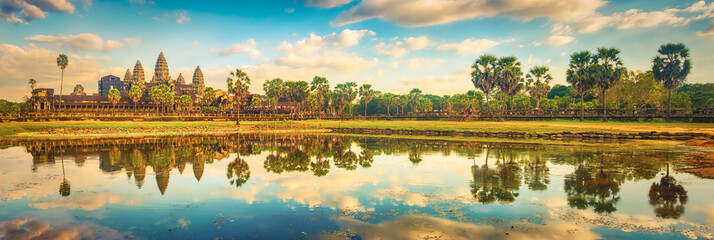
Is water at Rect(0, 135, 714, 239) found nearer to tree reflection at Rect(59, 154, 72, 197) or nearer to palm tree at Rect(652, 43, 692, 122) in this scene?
tree reflection at Rect(59, 154, 72, 197)

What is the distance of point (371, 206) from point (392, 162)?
922cm

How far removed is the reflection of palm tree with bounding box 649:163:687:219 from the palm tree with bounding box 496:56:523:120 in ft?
207

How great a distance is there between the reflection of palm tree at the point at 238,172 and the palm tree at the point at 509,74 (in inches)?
2562

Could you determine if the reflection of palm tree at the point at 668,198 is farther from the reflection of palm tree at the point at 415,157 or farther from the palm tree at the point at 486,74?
the palm tree at the point at 486,74

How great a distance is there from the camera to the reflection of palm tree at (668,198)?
30.1 ft

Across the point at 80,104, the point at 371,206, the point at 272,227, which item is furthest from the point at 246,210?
the point at 80,104

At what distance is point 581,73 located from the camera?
62656 millimetres

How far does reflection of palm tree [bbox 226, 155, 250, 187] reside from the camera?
1388 centimetres

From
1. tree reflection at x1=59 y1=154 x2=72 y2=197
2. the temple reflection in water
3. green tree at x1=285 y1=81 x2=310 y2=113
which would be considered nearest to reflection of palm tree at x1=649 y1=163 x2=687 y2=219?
the temple reflection in water

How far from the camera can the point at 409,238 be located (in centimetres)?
751

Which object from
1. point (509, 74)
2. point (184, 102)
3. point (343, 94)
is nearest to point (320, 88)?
point (343, 94)

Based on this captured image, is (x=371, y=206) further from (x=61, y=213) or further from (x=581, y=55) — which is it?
(x=581, y=55)

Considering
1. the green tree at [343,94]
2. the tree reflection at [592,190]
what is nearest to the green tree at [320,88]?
the green tree at [343,94]

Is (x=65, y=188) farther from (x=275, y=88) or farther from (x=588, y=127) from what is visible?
(x=275, y=88)
